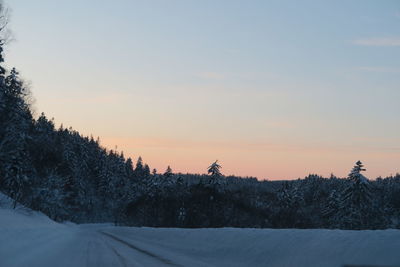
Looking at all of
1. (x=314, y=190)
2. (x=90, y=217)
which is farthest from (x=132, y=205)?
(x=314, y=190)

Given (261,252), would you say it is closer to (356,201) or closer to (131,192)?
(356,201)

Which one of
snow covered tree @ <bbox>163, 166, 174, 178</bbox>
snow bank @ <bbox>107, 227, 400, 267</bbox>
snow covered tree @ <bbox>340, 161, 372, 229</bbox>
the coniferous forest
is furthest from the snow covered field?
snow covered tree @ <bbox>163, 166, 174, 178</bbox>

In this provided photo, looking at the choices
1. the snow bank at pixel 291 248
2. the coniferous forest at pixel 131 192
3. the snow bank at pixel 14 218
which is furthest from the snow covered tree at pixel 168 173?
the snow bank at pixel 291 248

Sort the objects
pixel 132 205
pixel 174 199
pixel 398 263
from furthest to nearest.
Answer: pixel 132 205, pixel 174 199, pixel 398 263

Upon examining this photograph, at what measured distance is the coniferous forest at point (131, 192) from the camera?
56688 mm

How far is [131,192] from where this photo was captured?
14925cm

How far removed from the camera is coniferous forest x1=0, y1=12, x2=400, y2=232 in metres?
56.7

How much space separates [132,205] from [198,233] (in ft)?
292

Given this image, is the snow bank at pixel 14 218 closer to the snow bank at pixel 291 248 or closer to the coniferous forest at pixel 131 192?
the coniferous forest at pixel 131 192

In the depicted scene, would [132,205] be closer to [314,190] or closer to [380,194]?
[380,194]

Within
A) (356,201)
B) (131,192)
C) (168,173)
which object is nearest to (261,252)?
(356,201)

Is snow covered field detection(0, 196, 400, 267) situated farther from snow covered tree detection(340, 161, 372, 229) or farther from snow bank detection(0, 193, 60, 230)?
snow covered tree detection(340, 161, 372, 229)

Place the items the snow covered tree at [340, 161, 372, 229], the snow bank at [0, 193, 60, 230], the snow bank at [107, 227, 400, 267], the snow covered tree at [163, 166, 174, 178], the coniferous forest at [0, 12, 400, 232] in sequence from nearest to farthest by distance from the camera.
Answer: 1. the snow bank at [107, 227, 400, 267]
2. the snow bank at [0, 193, 60, 230]
3. the coniferous forest at [0, 12, 400, 232]
4. the snow covered tree at [340, 161, 372, 229]
5. the snow covered tree at [163, 166, 174, 178]

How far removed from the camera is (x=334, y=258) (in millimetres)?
11992
